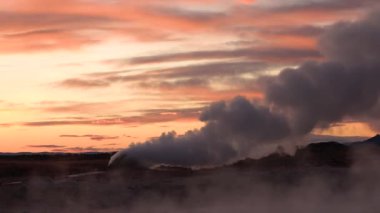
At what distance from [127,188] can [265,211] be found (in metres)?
8.92

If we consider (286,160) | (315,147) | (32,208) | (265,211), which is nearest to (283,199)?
(265,211)

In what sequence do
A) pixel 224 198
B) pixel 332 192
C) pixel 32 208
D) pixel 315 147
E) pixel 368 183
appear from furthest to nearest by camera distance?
pixel 315 147
pixel 368 183
pixel 332 192
pixel 224 198
pixel 32 208

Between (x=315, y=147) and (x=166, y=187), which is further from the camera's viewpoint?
(x=315, y=147)

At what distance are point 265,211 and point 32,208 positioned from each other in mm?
10152

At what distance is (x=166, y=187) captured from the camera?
3597 cm

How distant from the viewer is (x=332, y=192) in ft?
117

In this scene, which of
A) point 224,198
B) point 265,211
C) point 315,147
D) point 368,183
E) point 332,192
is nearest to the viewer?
point 265,211

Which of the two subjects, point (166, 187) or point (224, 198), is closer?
point (224, 198)

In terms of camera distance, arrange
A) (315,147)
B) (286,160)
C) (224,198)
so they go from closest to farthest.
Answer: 1. (224,198)
2. (286,160)
3. (315,147)

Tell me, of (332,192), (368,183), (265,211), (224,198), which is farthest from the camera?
(368,183)

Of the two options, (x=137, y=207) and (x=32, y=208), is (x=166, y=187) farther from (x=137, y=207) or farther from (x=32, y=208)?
(x=32, y=208)

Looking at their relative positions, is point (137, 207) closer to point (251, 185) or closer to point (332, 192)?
point (251, 185)

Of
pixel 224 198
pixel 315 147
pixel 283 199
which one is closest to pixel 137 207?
pixel 224 198

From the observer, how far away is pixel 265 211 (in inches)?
1113
